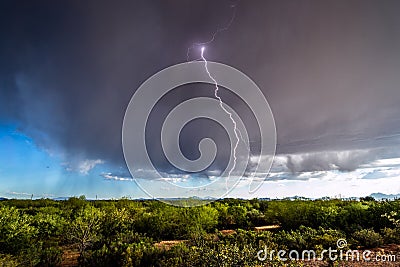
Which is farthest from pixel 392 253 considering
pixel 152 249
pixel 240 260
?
pixel 152 249

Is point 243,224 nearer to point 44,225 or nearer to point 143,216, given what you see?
point 143,216

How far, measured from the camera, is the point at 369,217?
901 inches

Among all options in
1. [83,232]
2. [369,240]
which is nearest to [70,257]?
[83,232]

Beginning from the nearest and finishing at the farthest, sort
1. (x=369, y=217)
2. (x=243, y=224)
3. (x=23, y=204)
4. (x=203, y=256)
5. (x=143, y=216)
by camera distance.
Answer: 1. (x=203, y=256)
2. (x=369, y=217)
3. (x=143, y=216)
4. (x=243, y=224)
5. (x=23, y=204)

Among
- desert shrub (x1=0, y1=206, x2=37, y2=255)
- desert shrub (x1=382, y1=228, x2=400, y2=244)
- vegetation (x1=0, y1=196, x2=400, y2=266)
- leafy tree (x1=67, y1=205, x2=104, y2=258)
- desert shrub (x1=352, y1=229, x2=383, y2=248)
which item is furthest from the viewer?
leafy tree (x1=67, y1=205, x2=104, y2=258)

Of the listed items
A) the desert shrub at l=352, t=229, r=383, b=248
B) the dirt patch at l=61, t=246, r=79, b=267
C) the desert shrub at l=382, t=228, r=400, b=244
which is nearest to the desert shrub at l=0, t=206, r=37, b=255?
the dirt patch at l=61, t=246, r=79, b=267

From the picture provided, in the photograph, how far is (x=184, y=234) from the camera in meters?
25.8

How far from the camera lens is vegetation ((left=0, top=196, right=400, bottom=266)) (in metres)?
14.2

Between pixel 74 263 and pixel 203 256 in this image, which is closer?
pixel 203 256

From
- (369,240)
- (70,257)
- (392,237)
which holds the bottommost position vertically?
(70,257)

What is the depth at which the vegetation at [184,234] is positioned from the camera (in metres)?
14.2

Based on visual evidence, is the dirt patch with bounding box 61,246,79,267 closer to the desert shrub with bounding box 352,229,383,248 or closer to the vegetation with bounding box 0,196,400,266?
the vegetation with bounding box 0,196,400,266

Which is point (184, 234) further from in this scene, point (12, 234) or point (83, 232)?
point (12, 234)

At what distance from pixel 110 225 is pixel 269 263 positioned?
17240 mm
